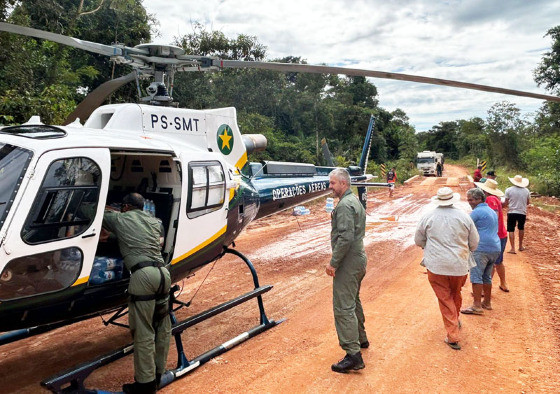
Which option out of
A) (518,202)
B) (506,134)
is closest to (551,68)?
(506,134)

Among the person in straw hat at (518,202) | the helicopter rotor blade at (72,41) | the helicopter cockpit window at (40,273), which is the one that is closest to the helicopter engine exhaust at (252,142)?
the helicopter rotor blade at (72,41)

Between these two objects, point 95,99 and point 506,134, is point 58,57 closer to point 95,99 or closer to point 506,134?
point 95,99

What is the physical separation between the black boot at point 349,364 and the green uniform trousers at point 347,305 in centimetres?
5

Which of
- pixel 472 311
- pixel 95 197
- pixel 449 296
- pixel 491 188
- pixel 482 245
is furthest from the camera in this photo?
pixel 491 188

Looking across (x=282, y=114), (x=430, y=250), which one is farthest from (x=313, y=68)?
(x=282, y=114)

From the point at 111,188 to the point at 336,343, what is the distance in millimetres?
3421

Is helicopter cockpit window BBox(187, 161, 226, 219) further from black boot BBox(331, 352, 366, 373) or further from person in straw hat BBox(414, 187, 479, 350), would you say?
person in straw hat BBox(414, 187, 479, 350)

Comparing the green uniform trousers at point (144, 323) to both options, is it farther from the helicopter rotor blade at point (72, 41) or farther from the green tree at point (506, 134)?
the green tree at point (506, 134)

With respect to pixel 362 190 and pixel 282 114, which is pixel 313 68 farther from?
pixel 282 114

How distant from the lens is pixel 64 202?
349 centimetres

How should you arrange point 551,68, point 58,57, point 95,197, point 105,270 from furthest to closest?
point 551,68, point 58,57, point 105,270, point 95,197

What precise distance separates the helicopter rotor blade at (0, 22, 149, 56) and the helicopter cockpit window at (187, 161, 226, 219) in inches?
64.8

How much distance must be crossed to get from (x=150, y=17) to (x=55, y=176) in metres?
19.8

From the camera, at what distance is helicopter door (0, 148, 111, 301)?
318 cm
